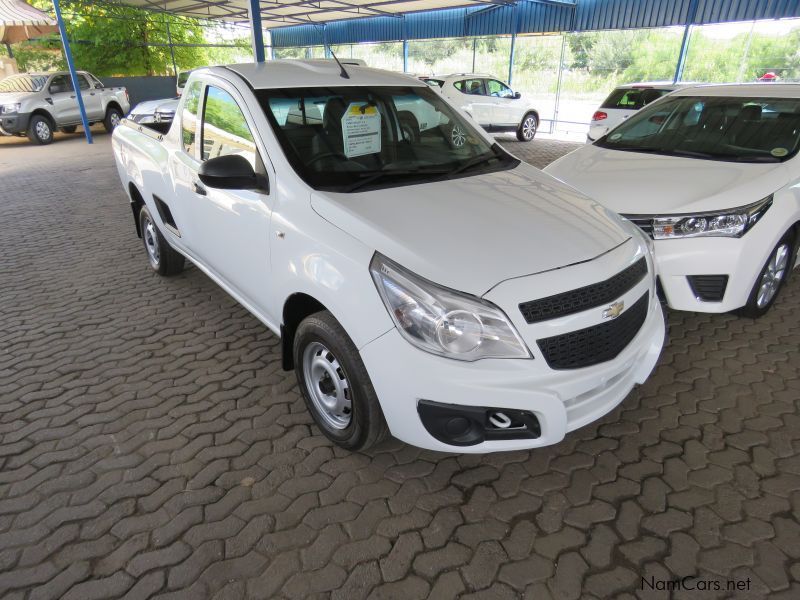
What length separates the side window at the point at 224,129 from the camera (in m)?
2.84

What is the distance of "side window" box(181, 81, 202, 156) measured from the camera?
3.47 m

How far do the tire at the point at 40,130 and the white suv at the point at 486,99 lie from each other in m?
10.6

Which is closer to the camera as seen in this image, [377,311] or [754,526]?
[377,311]

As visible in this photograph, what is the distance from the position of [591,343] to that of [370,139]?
167 cm

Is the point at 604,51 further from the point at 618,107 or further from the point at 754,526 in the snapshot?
the point at 754,526

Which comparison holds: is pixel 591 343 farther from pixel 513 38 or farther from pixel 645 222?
pixel 513 38

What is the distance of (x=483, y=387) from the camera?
199 centimetres

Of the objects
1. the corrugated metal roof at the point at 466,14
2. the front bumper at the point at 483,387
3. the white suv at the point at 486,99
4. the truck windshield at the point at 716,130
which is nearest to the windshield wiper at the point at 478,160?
the front bumper at the point at 483,387

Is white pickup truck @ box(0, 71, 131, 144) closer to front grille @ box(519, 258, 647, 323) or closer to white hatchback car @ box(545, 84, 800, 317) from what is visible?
white hatchback car @ box(545, 84, 800, 317)

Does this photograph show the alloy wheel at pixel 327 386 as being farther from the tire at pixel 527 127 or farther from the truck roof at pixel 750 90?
the tire at pixel 527 127

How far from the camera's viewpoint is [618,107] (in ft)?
36.0

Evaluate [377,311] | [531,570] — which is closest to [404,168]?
[377,311]

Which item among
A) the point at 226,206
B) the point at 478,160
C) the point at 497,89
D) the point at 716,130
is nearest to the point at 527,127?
the point at 497,89

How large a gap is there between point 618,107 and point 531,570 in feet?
36.6
